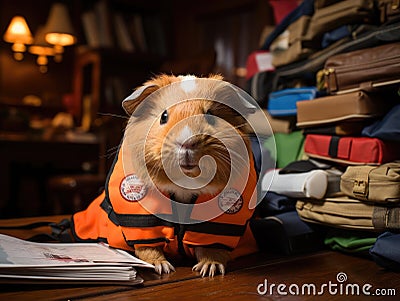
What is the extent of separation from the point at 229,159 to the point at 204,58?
6.34 feet

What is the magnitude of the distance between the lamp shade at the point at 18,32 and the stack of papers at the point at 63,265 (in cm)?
297

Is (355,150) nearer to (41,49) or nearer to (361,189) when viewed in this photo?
(361,189)

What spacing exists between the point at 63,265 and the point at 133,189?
19 cm

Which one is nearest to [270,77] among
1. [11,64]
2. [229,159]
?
[229,159]

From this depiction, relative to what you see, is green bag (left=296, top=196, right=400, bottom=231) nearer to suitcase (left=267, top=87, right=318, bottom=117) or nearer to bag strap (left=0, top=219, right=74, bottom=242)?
suitcase (left=267, top=87, right=318, bottom=117)

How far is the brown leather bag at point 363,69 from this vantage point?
96cm

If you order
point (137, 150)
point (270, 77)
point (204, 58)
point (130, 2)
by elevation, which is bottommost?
point (137, 150)

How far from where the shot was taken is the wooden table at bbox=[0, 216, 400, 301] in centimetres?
71

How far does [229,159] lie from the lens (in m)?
0.83

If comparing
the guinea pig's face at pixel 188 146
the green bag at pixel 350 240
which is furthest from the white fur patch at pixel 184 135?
the green bag at pixel 350 240

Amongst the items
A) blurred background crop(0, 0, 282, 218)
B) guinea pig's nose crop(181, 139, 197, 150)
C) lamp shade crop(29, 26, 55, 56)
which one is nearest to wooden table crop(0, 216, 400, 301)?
Result: guinea pig's nose crop(181, 139, 197, 150)

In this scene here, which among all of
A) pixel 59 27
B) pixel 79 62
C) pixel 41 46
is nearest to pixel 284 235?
pixel 59 27

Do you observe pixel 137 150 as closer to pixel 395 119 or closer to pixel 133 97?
pixel 133 97

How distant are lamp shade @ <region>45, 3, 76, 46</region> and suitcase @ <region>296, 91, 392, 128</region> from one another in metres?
2.77
